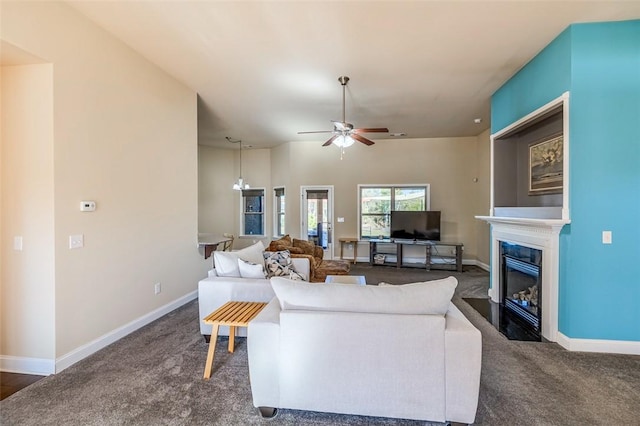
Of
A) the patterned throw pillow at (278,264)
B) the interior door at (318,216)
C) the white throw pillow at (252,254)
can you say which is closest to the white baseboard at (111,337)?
the white throw pillow at (252,254)

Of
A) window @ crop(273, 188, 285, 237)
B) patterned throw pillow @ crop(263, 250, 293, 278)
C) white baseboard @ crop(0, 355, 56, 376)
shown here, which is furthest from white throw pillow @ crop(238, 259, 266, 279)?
window @ crop(273, 188, 285, 237)

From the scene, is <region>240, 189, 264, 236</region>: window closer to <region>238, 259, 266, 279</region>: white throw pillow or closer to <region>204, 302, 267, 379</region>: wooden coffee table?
<region>238, 259, 266, 279</region>: white throw pillow

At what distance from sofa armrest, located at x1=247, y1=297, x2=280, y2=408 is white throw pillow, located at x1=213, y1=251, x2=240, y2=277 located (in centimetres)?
135

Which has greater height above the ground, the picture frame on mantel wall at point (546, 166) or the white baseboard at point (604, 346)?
the picture frame on mantel wall at point (546, 166)

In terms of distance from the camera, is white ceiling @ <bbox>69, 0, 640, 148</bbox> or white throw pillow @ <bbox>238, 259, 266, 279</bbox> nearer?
white ceiling @ <bbox>69, 0, 640, 148</bbox>

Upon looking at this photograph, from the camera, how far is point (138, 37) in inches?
119

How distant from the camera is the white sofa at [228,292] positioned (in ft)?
9.43

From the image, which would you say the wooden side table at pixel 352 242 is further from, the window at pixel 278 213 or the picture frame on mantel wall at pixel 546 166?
the picture frame on mantel wall at pixel 546 166

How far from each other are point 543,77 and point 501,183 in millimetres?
1513

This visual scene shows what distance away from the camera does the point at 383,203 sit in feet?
24.9

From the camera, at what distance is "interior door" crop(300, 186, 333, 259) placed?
25.4ft

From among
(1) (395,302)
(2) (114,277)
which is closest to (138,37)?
(2) (114,277)

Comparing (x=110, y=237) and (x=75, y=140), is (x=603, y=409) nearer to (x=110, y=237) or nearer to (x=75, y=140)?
(x=110, y=237)

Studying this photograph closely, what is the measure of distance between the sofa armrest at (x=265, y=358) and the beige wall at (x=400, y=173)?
5917mm
